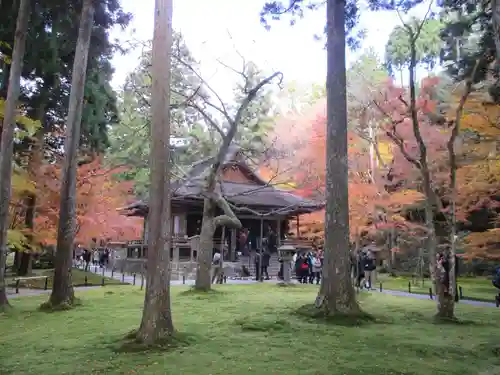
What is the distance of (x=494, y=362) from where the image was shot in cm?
645

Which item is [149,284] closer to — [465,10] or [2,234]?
[2,234]

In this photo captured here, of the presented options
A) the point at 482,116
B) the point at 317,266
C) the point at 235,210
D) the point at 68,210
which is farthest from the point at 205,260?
the point at 235,210

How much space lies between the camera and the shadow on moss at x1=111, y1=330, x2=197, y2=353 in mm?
6836

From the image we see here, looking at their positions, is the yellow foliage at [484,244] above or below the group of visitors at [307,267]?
above

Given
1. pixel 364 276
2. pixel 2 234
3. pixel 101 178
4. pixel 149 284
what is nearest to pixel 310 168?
pixel 364 276

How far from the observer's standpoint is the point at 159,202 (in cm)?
736

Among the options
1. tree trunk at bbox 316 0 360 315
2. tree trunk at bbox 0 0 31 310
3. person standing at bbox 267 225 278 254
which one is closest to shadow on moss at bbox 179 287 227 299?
tree trunk at bbox 316 0 360 315

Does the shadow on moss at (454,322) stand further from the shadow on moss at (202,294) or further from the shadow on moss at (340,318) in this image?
the shadow on moss at (202,294)

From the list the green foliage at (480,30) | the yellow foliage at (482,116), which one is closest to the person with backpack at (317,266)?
the yellow foliage at (482,116)

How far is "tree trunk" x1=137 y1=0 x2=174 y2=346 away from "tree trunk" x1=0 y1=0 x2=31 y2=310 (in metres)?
6.03

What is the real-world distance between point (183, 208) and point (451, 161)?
19.8 m

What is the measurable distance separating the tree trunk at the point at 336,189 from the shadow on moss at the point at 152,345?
3.69 m

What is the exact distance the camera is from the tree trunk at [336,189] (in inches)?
388

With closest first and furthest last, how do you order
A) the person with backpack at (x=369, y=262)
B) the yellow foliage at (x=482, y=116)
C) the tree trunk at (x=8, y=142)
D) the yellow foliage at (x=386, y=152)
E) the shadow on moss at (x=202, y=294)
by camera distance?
the tree trunk at (x=8, y=142) < the yellow foliage at (x=482, y=116) < the shadow on moss at (x=202, y=294) < the person with backpack at (x=369, y=262) < the yellow foliage at (x=386, y=152)
